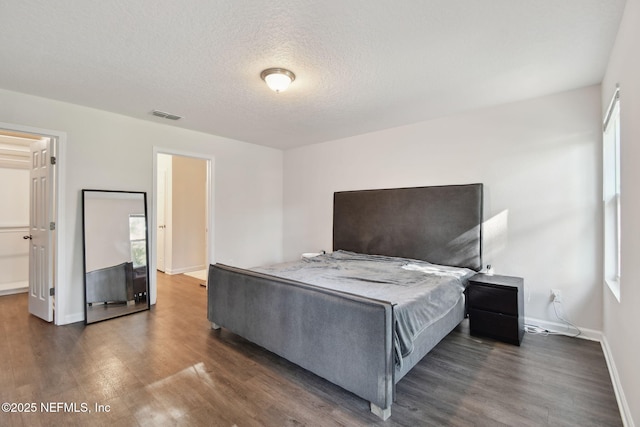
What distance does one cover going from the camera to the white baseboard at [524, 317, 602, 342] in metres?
2.88

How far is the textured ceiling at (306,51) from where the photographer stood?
1.83 m

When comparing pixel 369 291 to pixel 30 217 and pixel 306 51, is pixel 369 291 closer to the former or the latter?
pixel 306 51

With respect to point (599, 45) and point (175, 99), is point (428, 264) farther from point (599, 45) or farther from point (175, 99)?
point (175, 99)

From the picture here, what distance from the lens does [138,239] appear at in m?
3.90

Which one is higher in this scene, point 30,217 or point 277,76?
point 277,76

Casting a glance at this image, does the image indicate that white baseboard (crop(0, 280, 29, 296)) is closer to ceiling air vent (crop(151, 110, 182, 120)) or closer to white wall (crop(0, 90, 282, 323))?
white wall (crop(0, 90, 282, 323))

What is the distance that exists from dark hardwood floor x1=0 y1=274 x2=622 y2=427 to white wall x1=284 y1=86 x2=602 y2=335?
1.95ft

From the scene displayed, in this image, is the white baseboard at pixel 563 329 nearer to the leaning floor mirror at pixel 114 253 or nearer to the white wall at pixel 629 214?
the white wall at pixel 629 214

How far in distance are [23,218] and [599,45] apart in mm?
7172

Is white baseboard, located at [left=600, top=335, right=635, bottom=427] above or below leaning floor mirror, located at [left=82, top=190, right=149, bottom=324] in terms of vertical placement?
below

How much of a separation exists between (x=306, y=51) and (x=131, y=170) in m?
2.90

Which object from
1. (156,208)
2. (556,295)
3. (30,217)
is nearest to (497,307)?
(556,295)

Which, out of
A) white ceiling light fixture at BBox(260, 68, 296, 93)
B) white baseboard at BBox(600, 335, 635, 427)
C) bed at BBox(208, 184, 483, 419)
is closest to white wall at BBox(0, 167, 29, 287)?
bed at BBox(208, 184, 483, 419)

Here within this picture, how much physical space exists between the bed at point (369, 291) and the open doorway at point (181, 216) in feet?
10.4
